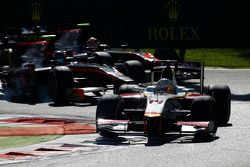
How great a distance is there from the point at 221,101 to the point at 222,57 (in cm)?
1518

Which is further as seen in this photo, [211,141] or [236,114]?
[236,114]

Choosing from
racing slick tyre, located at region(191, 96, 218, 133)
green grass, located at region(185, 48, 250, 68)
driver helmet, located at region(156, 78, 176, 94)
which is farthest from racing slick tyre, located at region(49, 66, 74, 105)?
green grass, located at region(185, 48, 250, 68)

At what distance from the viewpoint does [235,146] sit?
1191cm

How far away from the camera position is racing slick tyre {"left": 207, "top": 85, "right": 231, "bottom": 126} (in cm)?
1398

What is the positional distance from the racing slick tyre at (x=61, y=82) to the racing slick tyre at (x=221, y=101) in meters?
4.96

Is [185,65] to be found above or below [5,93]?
above

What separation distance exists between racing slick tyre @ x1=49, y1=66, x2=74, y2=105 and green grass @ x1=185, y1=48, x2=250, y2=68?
9.24 m

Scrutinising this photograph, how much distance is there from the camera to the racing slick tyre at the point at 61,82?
59.6 ft

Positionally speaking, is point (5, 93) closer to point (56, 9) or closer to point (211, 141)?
point (211, 141)

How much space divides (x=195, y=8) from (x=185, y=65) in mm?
15401

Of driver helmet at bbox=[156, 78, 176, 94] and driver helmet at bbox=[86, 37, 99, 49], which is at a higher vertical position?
→ driver helmet at bbox=[156, 78, 176, 94]

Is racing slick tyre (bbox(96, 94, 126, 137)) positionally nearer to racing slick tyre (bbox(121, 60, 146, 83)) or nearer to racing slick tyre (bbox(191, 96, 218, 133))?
racing slick tyre (bbox(191, 96, 218, 133))

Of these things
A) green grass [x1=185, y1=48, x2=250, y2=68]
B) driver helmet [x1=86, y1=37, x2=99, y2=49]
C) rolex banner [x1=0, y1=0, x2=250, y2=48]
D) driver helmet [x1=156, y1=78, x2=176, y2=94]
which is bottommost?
green grass [x1=185, y1=48, x2=250, y2=68]

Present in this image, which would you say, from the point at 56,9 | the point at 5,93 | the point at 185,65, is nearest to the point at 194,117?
the point at 185,65
